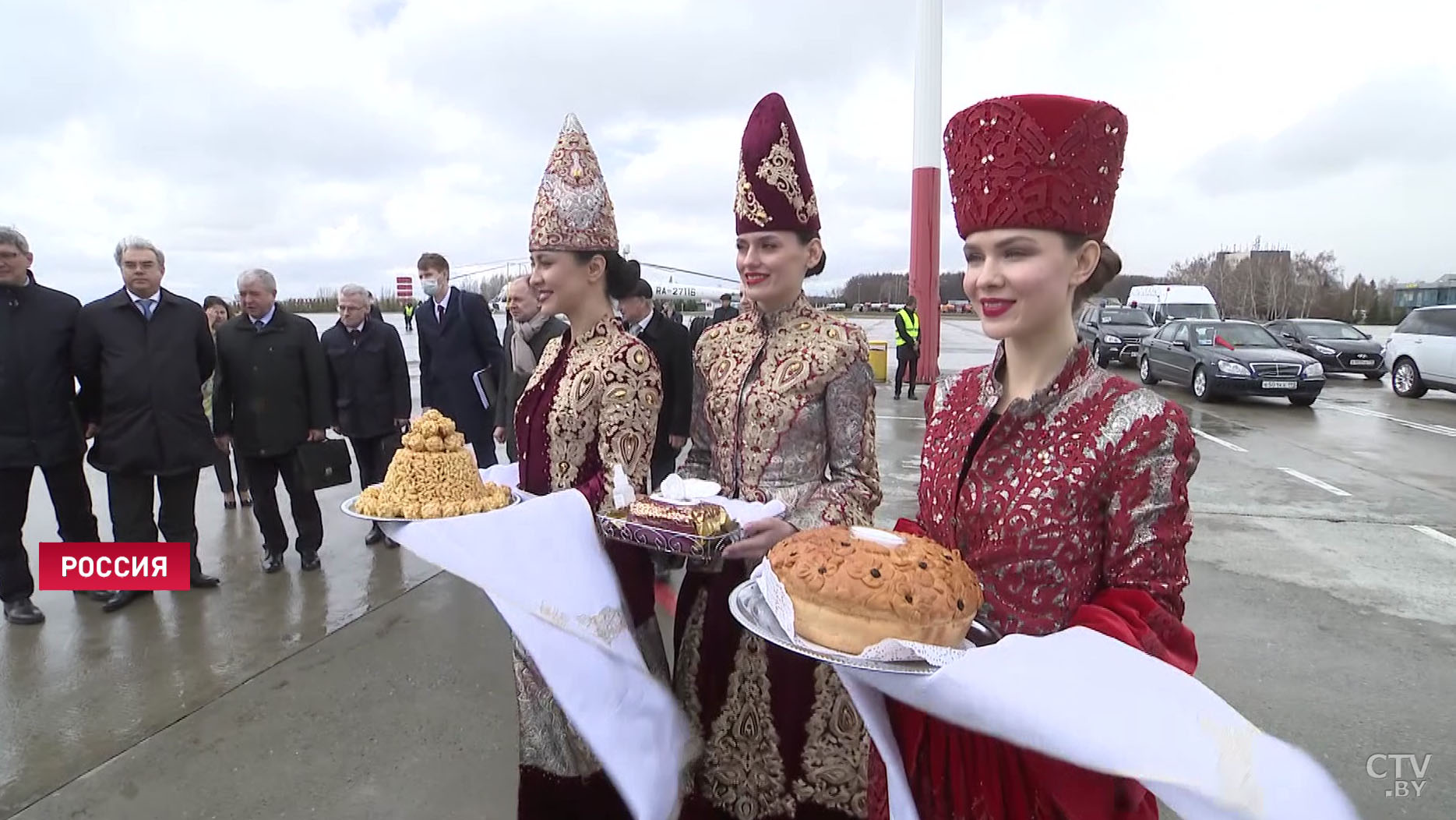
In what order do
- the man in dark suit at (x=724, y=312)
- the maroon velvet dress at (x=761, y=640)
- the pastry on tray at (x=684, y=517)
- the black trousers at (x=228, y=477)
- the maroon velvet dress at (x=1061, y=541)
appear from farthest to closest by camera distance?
1. the man in dark suit at (x=724, y=312)
2. the black trousers at (x=228, y=477)
3. the maroon velvet dress at (x=761, y=640)
4. the pastry on tray at (x=684, y=517)
5. the maroon velvet dress at (x=1061, y=541)


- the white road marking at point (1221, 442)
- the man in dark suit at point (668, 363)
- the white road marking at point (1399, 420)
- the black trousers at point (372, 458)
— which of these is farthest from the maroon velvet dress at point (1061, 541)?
the white road marking at point (1399, 420)

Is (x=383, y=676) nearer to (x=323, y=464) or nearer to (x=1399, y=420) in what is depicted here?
(x=323, y=464)

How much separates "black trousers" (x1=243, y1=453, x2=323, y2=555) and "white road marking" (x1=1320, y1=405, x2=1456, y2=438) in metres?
13.7

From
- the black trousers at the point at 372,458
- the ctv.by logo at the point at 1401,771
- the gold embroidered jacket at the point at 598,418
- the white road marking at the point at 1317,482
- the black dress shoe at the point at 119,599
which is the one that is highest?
the gold embroidered jacket at the point at 598,418

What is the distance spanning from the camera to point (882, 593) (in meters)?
1.30

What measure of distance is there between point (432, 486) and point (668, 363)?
292cm

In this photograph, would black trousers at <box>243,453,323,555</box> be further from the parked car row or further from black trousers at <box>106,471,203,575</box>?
the parked car row

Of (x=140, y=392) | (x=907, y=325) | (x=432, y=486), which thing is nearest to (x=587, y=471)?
(x=432, y=486)

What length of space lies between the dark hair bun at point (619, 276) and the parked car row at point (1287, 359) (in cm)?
1288

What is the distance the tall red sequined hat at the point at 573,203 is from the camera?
7.35 ft

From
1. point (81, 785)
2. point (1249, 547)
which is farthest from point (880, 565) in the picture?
point (1249, 547)

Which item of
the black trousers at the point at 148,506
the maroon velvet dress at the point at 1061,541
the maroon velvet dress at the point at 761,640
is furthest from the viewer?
the black trousers at the point at 148,506

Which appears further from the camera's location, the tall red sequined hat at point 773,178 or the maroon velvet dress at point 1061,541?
the tall red sequined hat at point 773,178

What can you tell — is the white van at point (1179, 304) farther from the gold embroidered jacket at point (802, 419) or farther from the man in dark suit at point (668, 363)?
the gold embroidered jacket at point (802, 419)
